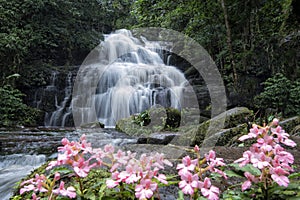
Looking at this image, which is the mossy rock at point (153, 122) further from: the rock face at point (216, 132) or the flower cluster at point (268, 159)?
the flower cluster at point (268, 159)

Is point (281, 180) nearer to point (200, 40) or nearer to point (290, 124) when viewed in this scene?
point (290, 124)

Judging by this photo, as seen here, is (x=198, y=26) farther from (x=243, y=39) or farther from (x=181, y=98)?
(x=181, y=98)

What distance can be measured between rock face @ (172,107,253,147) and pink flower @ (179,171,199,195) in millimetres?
3607

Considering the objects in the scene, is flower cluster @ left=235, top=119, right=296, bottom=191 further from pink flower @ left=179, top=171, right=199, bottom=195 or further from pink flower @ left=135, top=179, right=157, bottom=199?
pink flower @ left=135, top=179, right=157, bottom=199

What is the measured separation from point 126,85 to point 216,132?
8808 millimetres

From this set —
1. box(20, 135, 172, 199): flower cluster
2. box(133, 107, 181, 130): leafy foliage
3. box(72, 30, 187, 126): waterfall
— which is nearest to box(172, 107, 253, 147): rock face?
box(133, 107, 181, 130): leafy foliage

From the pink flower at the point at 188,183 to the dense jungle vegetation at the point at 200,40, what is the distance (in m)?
7.84

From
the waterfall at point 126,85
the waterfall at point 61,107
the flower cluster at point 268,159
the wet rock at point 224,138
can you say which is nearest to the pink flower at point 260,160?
the flower cluster at point 268,159

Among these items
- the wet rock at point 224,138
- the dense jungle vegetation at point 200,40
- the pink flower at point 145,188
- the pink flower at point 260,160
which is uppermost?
the dense jungle vegetation at point 200,40

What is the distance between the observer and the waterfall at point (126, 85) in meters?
11.8

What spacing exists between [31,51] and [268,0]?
13285mm

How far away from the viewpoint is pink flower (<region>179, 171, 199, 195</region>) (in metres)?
0.77

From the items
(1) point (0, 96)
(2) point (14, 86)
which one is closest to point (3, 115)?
(1) point (0, 96)

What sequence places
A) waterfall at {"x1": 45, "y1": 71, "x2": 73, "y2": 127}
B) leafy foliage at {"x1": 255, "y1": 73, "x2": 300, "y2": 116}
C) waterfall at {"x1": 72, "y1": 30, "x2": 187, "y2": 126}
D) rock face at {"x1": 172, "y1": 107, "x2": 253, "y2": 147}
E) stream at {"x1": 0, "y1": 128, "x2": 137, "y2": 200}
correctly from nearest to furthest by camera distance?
rock face at {"x1": 172, "y1": 107, "x2": 253, "y2": 147}, stream at {"x1": 0, "y1": 128, "x2": 137, "y2": 200}, leafy foliage at {"x1": 255, "y1": 73, "x2": 300, "y2": 116}, waterfall at {"x1": 45, "y1": 71, "x2": 73, "y2": 127}, waterfall at {"x1": 72, "y1": 30, "x2": 187, "y2": 126}
